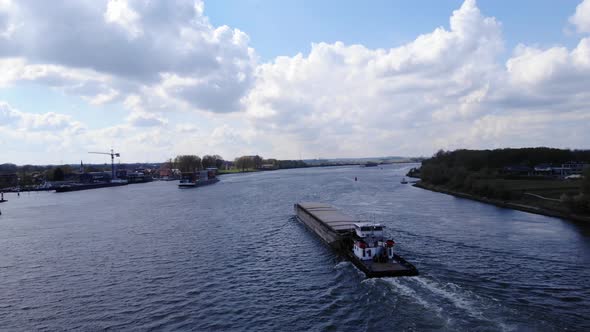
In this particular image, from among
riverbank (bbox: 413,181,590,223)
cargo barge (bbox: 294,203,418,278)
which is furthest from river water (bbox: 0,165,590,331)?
riverbank (bbox: 413,181,590,223)

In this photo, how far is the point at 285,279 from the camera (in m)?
31.7

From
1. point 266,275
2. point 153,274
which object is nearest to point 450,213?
point 266,275

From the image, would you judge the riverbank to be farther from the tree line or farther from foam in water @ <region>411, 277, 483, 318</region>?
foam in water @ <region>411, 277, 483, 318</region>

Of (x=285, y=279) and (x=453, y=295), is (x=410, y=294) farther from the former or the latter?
(x=285, y=279)

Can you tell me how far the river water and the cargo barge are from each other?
838mm

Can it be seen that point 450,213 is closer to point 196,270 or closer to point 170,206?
point 196,270

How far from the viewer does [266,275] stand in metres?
32.8

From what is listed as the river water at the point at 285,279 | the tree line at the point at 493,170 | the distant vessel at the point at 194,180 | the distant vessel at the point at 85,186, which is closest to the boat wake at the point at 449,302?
the river water at the point at 285,279

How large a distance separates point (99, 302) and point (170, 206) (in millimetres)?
56978

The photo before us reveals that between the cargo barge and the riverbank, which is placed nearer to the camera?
the cargo barge

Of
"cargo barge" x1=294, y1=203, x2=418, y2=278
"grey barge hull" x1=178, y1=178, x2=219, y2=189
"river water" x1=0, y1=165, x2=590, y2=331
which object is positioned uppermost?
"grey barge hull" x1=178, y1=178, x2=219, y2=189

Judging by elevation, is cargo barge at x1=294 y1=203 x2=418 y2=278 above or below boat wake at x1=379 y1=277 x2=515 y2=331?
above

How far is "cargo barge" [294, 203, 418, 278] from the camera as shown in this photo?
2986cm

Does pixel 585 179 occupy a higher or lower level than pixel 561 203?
higher
